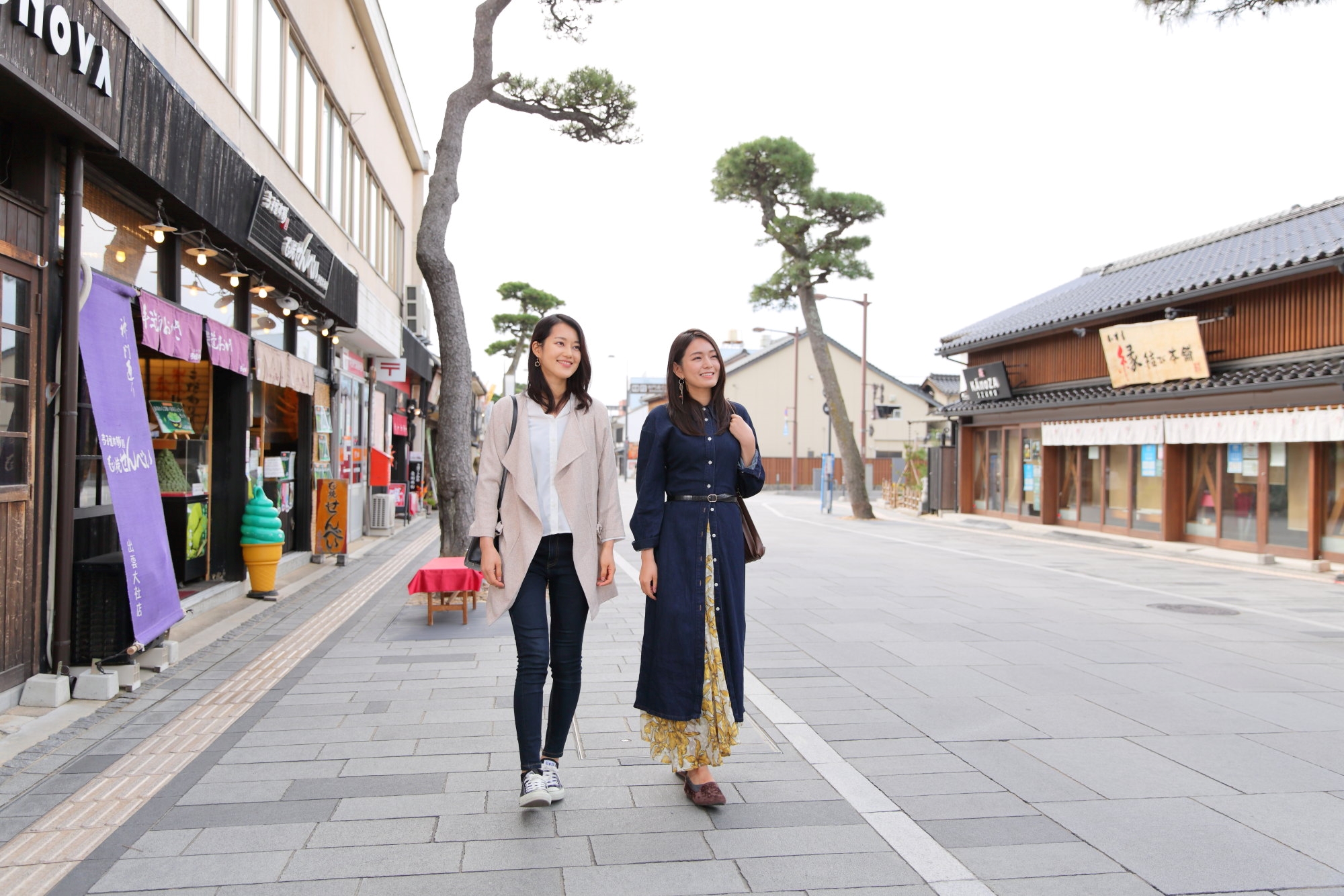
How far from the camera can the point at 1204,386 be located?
1631 centimetres

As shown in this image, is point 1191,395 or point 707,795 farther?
point 1191,395

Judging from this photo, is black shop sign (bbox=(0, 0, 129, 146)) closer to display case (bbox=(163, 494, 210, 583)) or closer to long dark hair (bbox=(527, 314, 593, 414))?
long dark hair (bbox=(527, 314, 593, 414))

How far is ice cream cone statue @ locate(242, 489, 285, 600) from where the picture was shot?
8961 mm

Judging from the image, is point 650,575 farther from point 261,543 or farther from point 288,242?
point 288,242

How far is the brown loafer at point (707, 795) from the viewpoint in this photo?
3.71m

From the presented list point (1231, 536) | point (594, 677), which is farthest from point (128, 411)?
point (1231, 536)

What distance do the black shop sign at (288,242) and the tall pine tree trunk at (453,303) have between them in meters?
1.26

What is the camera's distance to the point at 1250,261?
1606 centimetres

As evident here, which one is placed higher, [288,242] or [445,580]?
[288,242]

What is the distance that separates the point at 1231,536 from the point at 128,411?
1697 centimetres

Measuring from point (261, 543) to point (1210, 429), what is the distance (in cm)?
1520

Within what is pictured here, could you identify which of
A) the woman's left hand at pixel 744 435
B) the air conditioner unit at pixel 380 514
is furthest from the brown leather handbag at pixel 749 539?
the air conditioner unit at pixel 380 514

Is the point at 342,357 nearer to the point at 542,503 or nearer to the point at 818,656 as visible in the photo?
the point at 818,656

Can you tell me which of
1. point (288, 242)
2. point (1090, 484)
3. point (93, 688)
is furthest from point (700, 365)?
point (1090, 484)
